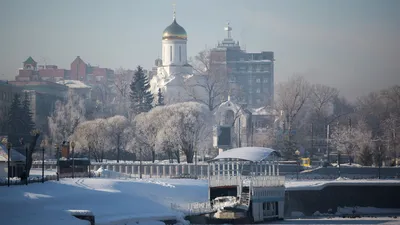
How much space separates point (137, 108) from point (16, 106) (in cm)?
1985

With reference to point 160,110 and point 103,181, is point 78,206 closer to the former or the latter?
point 103,181

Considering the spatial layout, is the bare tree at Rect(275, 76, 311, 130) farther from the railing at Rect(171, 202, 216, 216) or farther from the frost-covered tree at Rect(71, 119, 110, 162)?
the railing at Rect(171, 202, 216, 216)

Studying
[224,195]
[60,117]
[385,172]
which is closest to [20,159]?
[224,195]

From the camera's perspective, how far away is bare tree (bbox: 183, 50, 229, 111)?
164 metres

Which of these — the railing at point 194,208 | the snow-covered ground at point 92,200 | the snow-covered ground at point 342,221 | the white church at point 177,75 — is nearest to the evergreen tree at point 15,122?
the white church at point 177,75

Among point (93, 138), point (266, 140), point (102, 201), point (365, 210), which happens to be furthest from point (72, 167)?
point (266, 140)

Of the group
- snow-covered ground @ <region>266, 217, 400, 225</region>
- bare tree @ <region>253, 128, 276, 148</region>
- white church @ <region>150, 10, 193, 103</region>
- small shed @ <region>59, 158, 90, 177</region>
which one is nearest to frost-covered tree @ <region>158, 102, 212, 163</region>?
bare tree @ <region>253, 128, 276, 148</region>

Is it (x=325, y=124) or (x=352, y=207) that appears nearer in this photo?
(x=352, y=207)

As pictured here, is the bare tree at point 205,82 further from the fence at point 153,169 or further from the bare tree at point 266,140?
the fence at point 153,169

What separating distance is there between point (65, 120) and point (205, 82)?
38362 millimetres

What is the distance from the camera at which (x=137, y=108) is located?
142m

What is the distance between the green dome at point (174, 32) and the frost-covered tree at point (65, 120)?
32.5 meters

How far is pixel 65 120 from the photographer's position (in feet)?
443

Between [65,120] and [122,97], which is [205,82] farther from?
[65,120]
